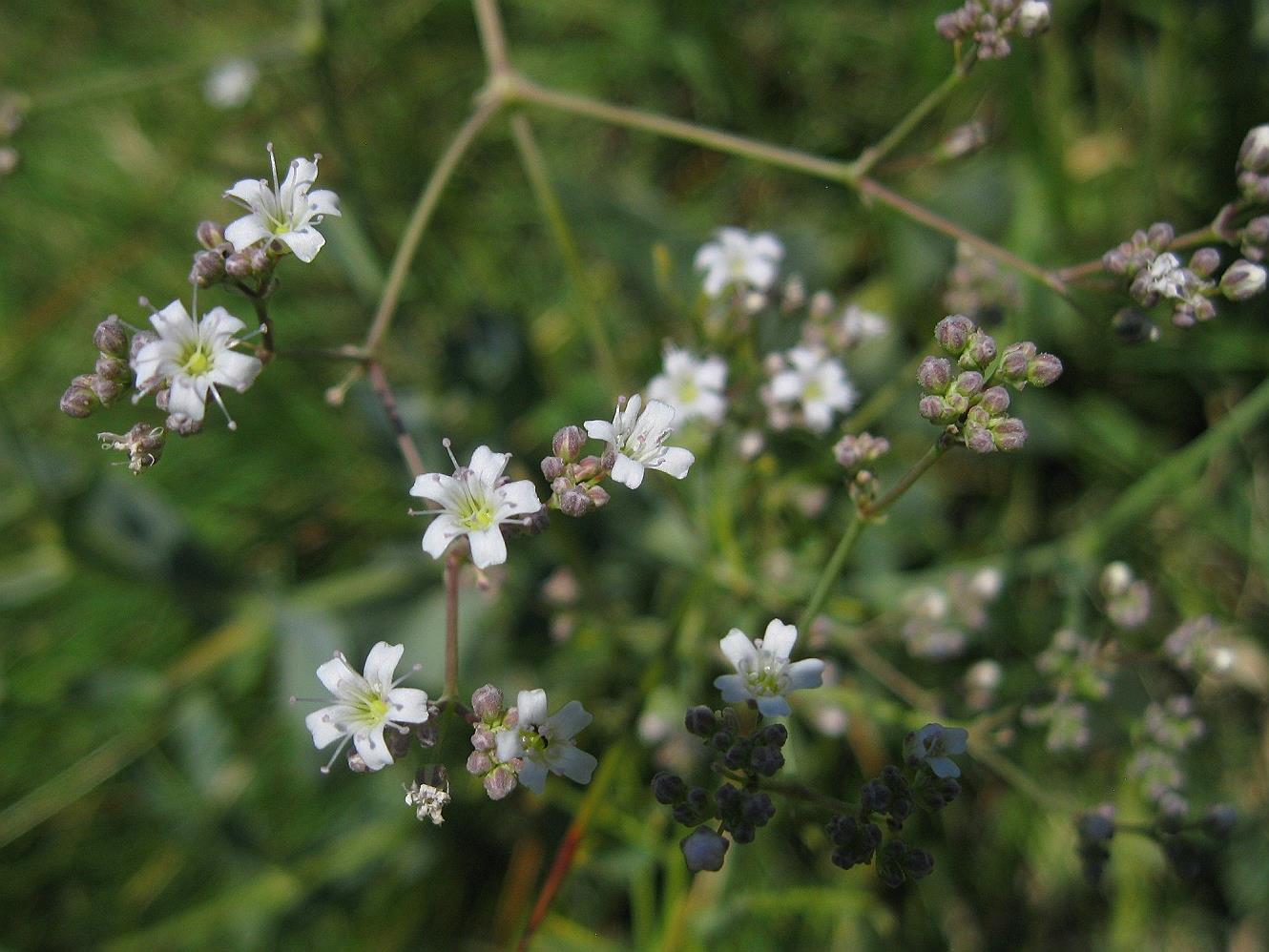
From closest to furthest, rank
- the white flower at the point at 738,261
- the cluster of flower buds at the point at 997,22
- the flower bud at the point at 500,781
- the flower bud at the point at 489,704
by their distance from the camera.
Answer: the flower bud at the point at 500,781, the flower bud at the point at 489,704, the cluster of flower buds at the point at 997,22, the white flower at the point at 738,261

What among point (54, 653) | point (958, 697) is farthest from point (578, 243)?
point (54, 653)

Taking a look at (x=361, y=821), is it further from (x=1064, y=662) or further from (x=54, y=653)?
(x=1064, y=662)

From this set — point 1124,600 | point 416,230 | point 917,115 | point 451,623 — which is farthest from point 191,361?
point 1124,600

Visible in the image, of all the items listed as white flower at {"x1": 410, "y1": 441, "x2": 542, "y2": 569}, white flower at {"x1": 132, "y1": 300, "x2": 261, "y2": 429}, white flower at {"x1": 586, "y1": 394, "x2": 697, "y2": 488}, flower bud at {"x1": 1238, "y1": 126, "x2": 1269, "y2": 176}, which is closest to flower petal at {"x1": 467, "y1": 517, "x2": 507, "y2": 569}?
white flower at {"x1": 410, "y1": 441, "x2": 542, "y2": 569}

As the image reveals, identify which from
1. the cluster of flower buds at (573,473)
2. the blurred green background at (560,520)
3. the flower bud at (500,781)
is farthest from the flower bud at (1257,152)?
the flower bud at (500,781)

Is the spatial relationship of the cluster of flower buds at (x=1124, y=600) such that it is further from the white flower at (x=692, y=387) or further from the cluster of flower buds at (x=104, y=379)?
the cluster of flower buds at (x=104, y=379)
